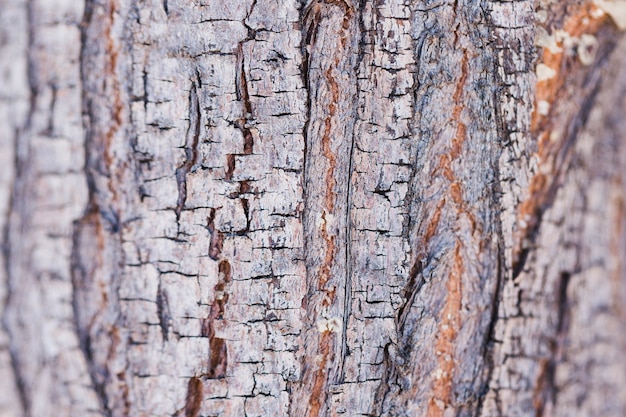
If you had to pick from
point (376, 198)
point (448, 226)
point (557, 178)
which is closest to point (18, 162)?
point (376, 198)

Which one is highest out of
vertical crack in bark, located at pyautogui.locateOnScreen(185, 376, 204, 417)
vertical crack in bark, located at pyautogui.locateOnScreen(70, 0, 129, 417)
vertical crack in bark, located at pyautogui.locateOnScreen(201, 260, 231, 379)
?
vertical crack in bark, located at pyautogui.locateOnScreen(70, 0, 129, 417)

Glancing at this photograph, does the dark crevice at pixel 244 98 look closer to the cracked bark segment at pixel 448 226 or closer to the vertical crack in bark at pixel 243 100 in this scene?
the vertical crack in bark at pixel 243 100

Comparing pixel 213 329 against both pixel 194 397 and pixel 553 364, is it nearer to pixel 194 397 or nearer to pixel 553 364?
pixel 194 397

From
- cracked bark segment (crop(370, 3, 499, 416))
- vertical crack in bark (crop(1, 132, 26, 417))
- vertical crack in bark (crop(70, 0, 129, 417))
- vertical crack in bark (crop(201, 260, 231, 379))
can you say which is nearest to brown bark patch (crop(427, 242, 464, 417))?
cracked bark segment (crop(370, 3, 499, 416))

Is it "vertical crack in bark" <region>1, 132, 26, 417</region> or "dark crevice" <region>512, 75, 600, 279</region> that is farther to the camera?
"dark crevice" <region>512, 75, 600, 279</region>

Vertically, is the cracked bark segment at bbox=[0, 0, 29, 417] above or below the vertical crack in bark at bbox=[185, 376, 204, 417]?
above

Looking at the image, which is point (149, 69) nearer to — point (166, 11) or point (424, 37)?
point (166, 11)

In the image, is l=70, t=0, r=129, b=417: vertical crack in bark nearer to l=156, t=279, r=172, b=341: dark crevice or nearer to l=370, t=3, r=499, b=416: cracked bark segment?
l=156, t=279, r=172, b=341: dark crevice

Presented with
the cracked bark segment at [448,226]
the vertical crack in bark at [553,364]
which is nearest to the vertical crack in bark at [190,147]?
the cracked bark segment at [448,226]

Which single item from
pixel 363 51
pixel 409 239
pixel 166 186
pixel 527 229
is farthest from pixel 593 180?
pixel 166 186

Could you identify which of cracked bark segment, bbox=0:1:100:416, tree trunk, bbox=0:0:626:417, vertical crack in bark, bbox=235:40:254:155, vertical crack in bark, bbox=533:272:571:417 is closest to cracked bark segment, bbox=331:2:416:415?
tree trunk, bbox=0:0:626:417
